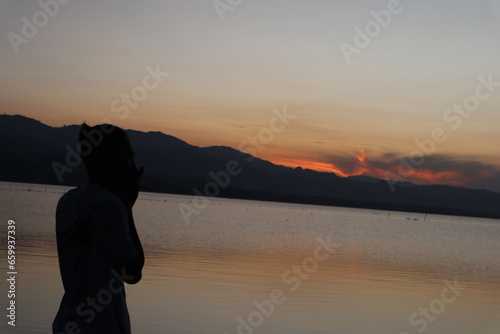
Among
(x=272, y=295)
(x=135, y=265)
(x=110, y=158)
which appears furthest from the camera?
(x=272, y=295)

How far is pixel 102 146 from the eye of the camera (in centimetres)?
309

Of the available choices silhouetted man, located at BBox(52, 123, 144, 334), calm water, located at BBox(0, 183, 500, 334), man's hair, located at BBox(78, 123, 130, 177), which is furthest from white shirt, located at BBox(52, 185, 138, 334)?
calm water, located at BBox(0, 183, 500, 334)

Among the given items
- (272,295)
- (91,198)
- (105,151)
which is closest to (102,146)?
(105,151)

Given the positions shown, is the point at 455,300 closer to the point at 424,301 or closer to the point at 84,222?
the point at 424,301

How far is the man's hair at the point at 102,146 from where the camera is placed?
3.07m

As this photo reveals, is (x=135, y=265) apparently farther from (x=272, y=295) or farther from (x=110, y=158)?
(x=272, y=295)

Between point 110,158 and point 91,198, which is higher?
point 110,158

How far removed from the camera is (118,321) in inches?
116

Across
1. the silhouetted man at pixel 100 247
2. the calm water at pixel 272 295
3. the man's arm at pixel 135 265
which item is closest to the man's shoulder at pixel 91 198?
the silhouetted man at pixel 100 247

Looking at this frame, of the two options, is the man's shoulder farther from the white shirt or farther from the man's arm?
the man's arm

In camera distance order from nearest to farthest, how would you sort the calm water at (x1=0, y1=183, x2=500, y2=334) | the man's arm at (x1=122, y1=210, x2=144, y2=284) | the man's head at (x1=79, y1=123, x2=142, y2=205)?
the man's arm at (x1=122, y1=210, x2=144, y2=284)
the man's head at (x1=79, y1=123, x2=142, y2=205)
the calm water at (x1=0, y1=183, x2=500, y2=334)

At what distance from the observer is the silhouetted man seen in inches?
114

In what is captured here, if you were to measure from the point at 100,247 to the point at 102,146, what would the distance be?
45 cm

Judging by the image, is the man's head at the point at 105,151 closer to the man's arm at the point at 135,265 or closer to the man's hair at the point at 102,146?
the man's hair at the point at 102,146
